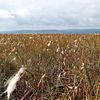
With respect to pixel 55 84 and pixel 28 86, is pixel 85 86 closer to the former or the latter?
pixel 55 84

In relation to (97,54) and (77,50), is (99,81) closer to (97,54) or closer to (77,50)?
(97,54)

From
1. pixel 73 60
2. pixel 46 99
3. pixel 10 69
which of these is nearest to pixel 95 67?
pixel 73 60

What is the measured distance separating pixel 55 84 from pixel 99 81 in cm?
62

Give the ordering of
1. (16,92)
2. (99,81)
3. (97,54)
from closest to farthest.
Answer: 1. (99,81)
2. (16,92)
3. (97,54)

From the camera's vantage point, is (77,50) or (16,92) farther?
(77,50)

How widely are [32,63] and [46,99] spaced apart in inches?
44.9

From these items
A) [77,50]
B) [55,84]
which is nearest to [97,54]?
[77,50]

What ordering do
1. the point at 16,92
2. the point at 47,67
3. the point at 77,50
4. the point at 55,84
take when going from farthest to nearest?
1. the point at 77,50
2. the point at 47,67
3. the point at 16,92
4. the point at 55,84

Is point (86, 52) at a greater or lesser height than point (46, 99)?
greater

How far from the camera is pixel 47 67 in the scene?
4801mm

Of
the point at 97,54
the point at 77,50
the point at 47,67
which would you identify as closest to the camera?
the point at 47,67

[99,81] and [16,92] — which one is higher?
[99,81]

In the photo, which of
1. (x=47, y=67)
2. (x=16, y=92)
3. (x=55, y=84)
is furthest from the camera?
(x=47, y=67)

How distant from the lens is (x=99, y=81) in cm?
375
